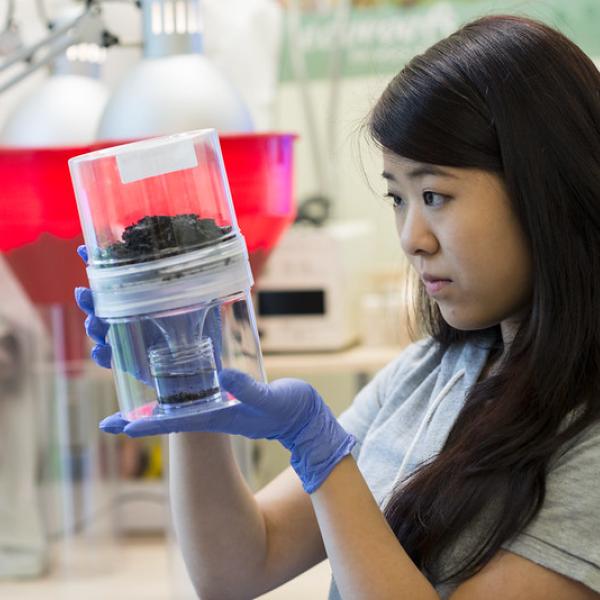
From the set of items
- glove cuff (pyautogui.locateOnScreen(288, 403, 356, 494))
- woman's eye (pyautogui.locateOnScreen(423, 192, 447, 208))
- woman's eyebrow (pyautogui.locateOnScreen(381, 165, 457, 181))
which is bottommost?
glove cuff (pyautogui.locateOnScreen(288, 403, 356, 494))

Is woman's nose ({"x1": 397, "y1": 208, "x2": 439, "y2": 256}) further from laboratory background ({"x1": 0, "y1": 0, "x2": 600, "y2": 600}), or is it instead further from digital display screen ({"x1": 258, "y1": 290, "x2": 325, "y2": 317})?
digital display screen ({"x1": 258, "y1": 290, "x2": 325, "y2": 317})

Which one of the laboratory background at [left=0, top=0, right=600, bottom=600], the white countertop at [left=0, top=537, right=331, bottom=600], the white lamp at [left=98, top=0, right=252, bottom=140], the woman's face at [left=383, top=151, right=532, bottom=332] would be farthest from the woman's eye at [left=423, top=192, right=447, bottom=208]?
the white countertop at [left=0, top=537, right=331, bottom=600]

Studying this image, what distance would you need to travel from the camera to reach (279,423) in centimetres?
103

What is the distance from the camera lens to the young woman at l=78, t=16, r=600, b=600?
40.1 inches

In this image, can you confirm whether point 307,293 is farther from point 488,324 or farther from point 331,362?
point 488,324

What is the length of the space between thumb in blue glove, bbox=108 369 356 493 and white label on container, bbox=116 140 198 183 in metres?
A: 0.20

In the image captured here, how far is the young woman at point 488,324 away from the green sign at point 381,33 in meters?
1.75

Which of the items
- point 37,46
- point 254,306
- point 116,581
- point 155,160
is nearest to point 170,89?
point 37,46

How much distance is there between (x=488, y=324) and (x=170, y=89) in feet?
1.79

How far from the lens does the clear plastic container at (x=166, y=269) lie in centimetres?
98

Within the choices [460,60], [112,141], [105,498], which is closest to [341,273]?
[105,498]

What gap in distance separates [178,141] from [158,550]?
1.80 meters

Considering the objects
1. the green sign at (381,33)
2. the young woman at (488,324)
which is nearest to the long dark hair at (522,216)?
the young woman at (488,324)

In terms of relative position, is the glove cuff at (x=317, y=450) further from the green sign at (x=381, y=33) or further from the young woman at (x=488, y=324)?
the green sign at (x=381, y=33)
